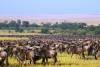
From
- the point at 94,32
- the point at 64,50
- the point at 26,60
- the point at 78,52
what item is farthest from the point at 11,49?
the point at 94,32

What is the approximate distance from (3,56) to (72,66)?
5850 mm

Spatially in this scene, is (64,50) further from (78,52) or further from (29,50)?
(29,50)

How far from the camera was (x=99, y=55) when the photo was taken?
37125 millimetres

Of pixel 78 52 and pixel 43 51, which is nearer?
pixel 43 51

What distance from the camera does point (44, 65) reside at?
29016 mm

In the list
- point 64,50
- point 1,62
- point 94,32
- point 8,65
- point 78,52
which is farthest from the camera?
point 94,32

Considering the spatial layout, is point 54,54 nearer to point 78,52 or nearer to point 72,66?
point 72,66

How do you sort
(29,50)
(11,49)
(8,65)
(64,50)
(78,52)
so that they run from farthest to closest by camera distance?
1. (64,50)
2. (78,52)
3. (11,49)
4. (29,50)
5. (8,65)

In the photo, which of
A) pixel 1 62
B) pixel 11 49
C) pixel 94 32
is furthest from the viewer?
pixel 94 32

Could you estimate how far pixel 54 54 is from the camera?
3041 centimetres

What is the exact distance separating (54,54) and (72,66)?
2.69 metres

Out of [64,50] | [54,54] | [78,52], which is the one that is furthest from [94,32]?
[54,54]

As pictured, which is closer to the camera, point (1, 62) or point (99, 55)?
point (1, 62)

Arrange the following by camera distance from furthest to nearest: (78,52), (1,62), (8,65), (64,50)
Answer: (64,50) < (78,52) < (8,65) < (1,62)
